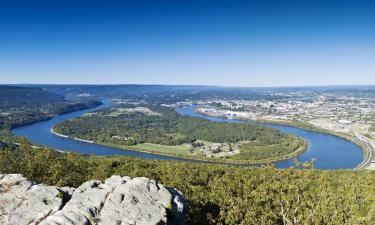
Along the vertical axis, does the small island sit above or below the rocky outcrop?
below

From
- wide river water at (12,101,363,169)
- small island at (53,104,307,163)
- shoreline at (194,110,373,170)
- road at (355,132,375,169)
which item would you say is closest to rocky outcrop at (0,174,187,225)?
wide river water at (12,101,363,169)

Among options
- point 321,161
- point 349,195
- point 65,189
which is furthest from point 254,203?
point 321,161

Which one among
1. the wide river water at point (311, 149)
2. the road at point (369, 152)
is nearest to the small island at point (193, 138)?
the wide river water at point (311, 149)

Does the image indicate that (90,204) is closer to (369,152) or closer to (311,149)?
(311,149)

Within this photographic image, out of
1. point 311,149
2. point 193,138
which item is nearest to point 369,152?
point 311,149

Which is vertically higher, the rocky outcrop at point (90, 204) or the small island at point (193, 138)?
the rocky outcrop at point (90, 204)

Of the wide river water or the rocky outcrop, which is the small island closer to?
the wide river water

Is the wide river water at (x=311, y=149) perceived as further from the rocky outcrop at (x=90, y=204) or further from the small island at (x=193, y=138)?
the rocky outcrop at (x=90, y=204)
